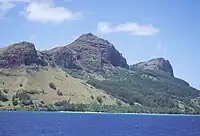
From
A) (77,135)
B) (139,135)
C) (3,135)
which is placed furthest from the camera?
(139,135)

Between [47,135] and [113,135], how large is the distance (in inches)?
976

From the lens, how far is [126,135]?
466ft

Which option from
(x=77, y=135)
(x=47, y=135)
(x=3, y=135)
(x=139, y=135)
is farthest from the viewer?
(x=139, y=135)

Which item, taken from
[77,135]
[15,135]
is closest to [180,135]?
[77,135]

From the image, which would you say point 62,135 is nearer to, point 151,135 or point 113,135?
point 113,135

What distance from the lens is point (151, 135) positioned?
476ft

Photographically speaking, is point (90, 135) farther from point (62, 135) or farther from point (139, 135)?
point (139, 135)

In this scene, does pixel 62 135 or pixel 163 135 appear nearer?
pixel 62 135

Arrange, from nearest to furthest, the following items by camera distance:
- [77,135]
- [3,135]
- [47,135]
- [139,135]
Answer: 1. [3,135]
2. [47,135]
3. [77,135]
4. [139,135]

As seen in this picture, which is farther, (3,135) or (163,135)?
(163,135)

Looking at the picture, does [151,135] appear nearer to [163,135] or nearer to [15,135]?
[163,135]

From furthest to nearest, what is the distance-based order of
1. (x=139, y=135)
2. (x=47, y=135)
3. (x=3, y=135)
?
(x=139, y=135)
(x=47, y=135)
(x=3, y=135)

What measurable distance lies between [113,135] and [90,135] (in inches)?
346

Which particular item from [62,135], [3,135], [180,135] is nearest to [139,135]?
[180,135]
